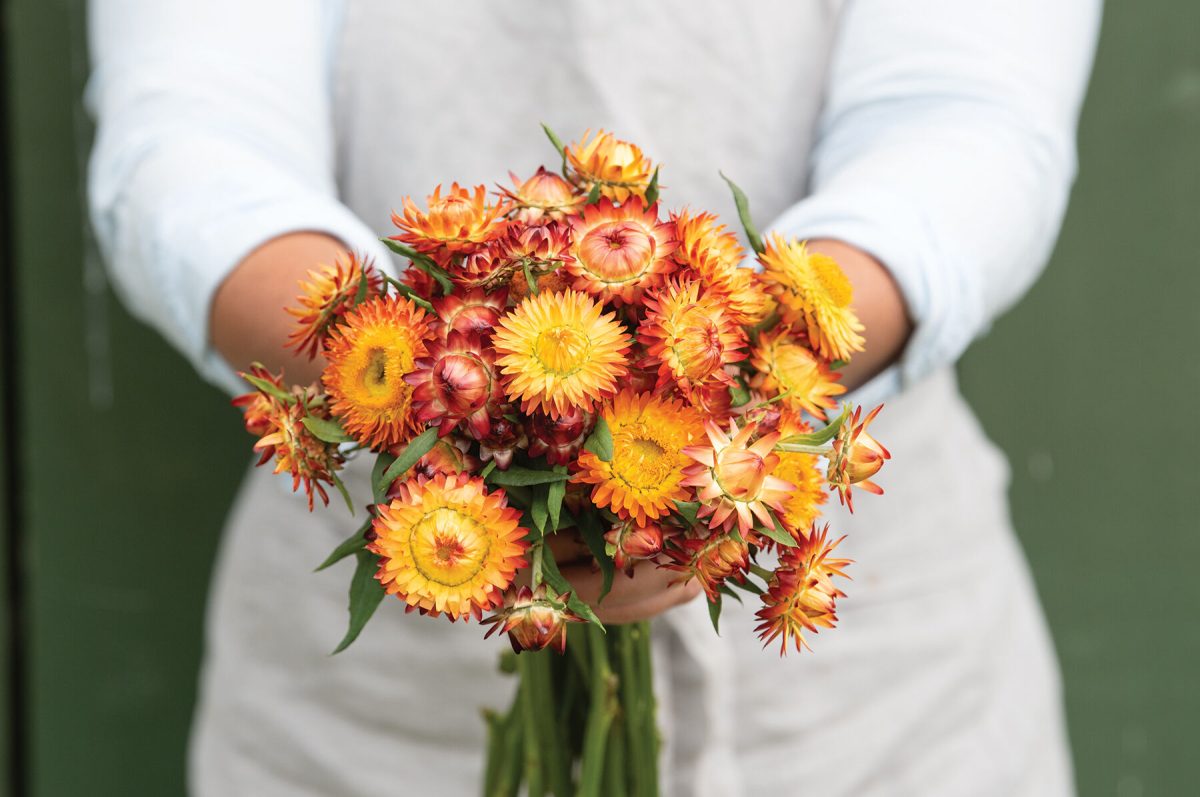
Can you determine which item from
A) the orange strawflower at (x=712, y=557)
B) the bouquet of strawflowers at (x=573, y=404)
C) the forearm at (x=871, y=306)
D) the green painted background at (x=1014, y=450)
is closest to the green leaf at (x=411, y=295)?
the bouquet of strawflowers at (x=573, y=404)

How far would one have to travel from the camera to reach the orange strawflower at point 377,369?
328mm

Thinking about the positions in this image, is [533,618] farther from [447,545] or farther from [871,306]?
[871,306]

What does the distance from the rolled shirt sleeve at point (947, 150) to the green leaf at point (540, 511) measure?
8.6 inches

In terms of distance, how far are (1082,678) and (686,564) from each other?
826 mm

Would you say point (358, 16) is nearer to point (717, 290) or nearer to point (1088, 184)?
point (717, 290)

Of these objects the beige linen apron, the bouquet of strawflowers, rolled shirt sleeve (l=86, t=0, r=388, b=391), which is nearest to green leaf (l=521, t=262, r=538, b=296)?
the bouquet of strawflowers

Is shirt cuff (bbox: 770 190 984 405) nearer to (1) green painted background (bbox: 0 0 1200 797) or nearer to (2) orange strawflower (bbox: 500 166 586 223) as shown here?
(2) orange strawflower (bbox: 500 166 586 223)

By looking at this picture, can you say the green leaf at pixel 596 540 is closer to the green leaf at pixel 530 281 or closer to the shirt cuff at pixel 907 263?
the green leaf at pixel 530 281

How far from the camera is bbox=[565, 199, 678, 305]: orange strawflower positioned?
0.33 meters

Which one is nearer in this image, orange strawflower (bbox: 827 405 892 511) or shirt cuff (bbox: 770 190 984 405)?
orange strawflower (bbox: 827 405 892 511)

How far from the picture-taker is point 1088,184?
0.96 m

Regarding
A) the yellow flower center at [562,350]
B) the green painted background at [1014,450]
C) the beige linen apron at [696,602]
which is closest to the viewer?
the yellow flower center at [562,350]

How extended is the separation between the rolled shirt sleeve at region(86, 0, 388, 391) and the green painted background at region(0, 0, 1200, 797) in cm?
39

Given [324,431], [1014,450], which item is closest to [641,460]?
[324,431]
